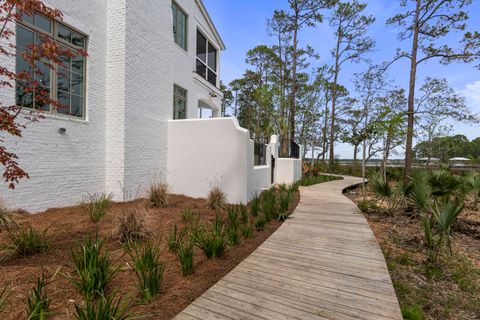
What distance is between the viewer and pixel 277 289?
110 inches

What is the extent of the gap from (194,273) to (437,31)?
614 inches

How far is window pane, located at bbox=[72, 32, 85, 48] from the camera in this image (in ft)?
20.7

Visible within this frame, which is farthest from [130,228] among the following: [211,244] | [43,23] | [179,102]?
[179,102]

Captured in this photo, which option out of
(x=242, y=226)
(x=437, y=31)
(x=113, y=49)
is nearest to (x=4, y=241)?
(x=242, y=226)

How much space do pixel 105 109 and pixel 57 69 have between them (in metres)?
1.48

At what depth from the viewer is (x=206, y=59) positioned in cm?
1280

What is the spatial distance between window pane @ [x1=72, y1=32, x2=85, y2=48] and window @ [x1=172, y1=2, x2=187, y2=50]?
4093 mm

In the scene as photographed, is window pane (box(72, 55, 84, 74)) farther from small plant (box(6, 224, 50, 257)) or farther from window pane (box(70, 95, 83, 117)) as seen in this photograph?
small plant (box(6, 224, 50, 257))

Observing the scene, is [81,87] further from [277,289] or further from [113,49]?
[277,289]

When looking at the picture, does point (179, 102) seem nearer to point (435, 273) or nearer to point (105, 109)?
point (105, 109)

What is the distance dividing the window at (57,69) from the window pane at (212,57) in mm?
7874

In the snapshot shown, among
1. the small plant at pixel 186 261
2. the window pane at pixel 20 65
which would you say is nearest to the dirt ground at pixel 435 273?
the small plant at pixel 186 261

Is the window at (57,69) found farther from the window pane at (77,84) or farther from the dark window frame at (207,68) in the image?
the dark window frame at (207,68)

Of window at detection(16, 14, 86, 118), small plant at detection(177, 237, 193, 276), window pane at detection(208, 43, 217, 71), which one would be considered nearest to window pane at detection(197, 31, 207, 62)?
window pane at detection(208, 43, 217, 71)
